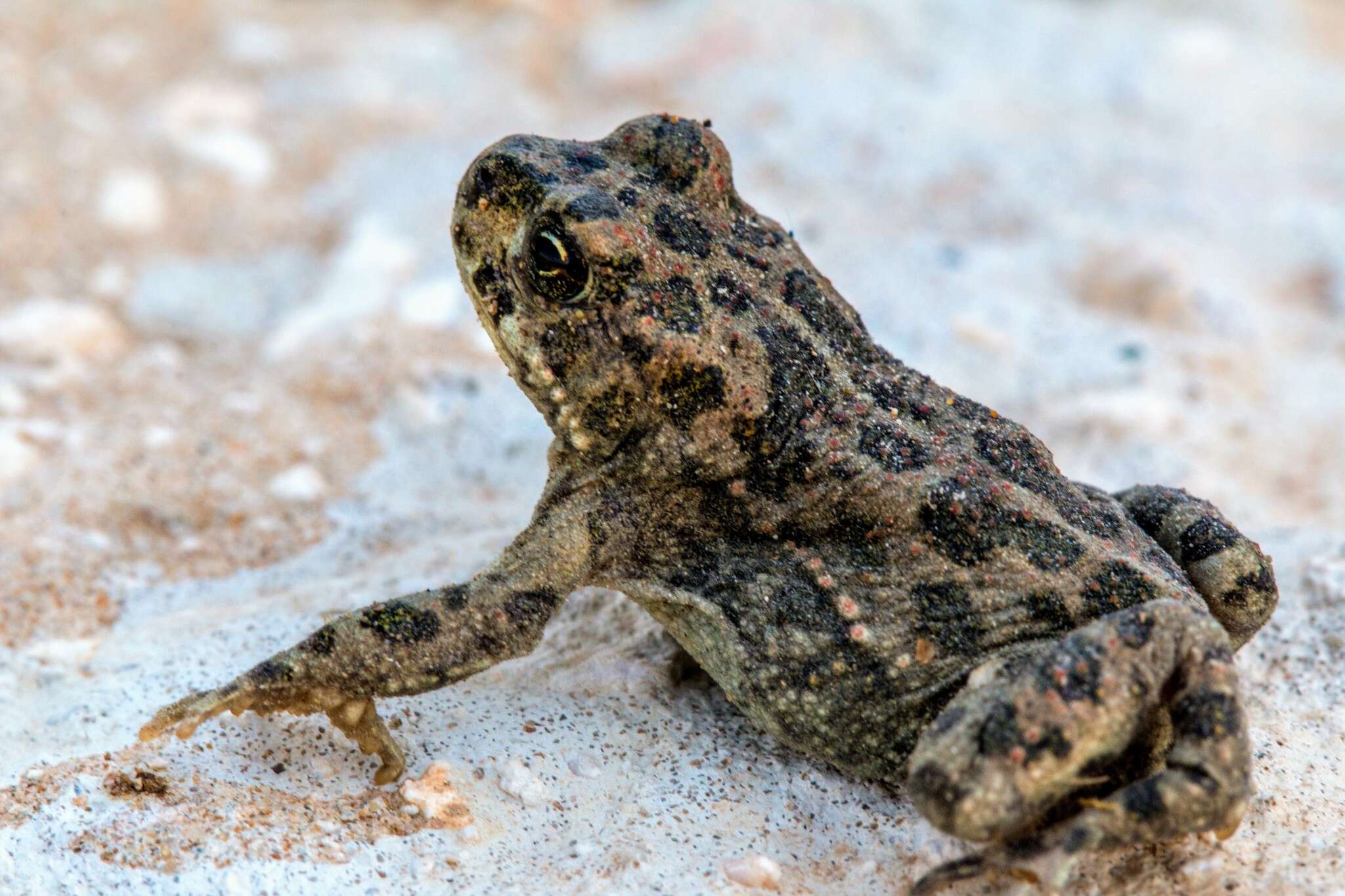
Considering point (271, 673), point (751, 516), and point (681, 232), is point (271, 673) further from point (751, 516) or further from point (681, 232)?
point (681, 232)

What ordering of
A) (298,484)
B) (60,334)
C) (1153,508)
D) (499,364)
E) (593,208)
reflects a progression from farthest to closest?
1. (499,364)
2. (60,334)
3. (298,484)
4. (1153,508)
5. (593,208)

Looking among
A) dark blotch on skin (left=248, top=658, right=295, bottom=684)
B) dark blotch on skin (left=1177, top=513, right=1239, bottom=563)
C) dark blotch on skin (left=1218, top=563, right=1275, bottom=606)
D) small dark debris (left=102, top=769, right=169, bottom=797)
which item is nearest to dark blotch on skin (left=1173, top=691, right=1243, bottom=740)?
dark blotch on skin (left=1218, top=563, right=1275, bottom=606)

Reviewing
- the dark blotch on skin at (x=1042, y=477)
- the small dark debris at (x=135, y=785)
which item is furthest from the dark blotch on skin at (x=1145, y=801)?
the small dark debris at (x=135, y=785)

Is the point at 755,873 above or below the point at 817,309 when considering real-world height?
below

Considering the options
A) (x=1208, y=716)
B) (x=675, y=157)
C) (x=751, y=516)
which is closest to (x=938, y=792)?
(x=1208, y=716)

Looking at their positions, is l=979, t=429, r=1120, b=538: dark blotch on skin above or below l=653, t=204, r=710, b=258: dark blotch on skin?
below

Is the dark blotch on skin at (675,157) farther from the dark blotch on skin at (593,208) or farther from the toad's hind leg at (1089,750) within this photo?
the toad's hind leg at (1089,750)

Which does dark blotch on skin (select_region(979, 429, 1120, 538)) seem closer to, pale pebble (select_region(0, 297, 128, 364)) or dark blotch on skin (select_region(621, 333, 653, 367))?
dark blotch on skin (select_region(621, 333, 653, 367))
